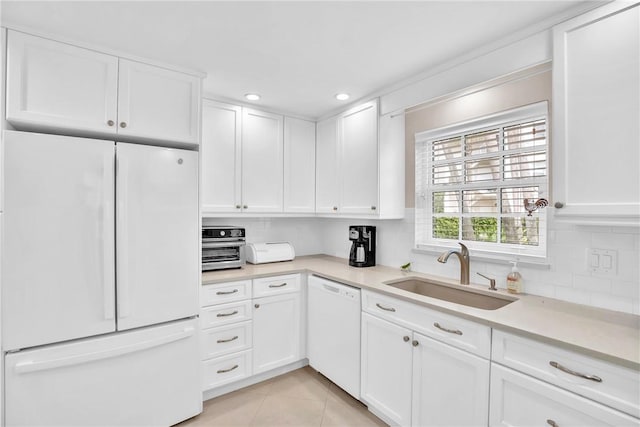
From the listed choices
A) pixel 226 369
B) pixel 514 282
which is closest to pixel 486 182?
pixel 514 282

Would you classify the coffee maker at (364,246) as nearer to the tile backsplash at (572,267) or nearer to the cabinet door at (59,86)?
the tile backsplash at (572,267)

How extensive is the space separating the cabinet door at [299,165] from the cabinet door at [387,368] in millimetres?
1323

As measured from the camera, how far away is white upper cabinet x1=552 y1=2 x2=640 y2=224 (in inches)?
51.2

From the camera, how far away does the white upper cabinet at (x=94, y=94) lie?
63.9 inches

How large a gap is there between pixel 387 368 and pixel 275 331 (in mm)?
978

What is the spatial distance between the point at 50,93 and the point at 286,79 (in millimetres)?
1372

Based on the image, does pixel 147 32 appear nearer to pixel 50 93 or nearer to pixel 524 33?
pixel 50 93

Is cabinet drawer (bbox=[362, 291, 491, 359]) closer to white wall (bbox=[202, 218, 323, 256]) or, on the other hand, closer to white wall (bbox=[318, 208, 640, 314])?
white wall (bbox=[318, 208, 640, 314])

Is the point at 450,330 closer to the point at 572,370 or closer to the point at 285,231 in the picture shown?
the point at 572,370

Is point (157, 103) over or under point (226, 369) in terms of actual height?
over

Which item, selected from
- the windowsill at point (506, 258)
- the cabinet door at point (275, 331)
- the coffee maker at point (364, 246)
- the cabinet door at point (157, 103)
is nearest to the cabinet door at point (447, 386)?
the windowsill at point (506, 258)

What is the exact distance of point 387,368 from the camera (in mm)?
1971

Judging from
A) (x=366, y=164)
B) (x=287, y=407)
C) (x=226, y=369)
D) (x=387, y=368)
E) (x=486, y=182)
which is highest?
(x=366, y=164)

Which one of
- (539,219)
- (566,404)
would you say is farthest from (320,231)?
(566,404)
